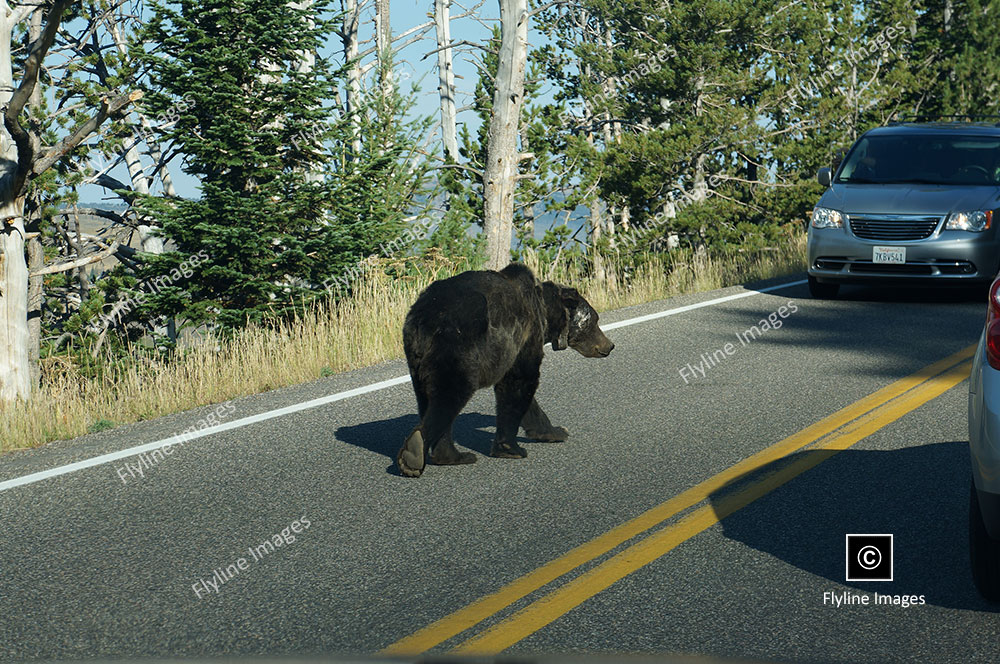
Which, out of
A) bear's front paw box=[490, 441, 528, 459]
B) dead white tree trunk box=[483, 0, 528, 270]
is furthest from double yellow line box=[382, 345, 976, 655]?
dead white tree trunk box=[483, 0, 528, 270]

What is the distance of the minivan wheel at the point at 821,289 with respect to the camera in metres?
13.2

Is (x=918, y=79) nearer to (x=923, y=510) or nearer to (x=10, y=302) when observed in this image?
(x=10, y=302)

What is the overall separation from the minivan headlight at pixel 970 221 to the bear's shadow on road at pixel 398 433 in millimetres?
7214

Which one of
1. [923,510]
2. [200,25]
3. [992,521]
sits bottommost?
[923,510]

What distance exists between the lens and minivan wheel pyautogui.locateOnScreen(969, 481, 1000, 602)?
3932 mm

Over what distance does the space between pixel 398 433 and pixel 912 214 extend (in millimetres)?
7873

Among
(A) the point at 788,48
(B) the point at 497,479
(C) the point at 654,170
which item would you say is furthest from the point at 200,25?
(A) the point at 788,48

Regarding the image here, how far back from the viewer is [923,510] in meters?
5.22

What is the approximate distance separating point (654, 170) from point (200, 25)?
15.5 metres

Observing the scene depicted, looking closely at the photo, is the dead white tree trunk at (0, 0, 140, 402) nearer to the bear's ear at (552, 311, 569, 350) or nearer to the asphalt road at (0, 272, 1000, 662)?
the asphalt road at (0, 272, 1000, 662)

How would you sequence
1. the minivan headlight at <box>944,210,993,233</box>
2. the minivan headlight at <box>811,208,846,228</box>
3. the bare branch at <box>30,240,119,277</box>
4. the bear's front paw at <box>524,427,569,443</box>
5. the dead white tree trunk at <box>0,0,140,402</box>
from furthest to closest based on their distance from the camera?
the bare branch at <box>30,240,119,277</box> → the dead white tree trunk at <box>0,0,140,402</box> → the minivan headlight at <box>811,208,846,228</box> → the minivan headlight at <box>944,210,993,233</box> → the bear's front paw at <box>524,427,569,443</box>

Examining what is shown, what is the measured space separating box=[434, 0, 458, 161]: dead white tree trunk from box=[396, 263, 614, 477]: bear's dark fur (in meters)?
34.6

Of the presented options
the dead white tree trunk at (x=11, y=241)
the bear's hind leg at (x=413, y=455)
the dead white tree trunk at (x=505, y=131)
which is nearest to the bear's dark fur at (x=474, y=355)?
the bear's hind leg at (x=413, y=455)

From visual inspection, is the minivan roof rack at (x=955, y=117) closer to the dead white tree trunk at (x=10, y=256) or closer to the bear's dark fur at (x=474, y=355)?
the bear's dark fur at (x=474, y=355)
